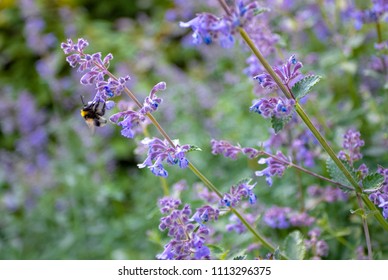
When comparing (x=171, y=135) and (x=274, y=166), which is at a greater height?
(x=171, y=135)

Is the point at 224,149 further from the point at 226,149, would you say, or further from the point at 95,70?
the point at 95,70

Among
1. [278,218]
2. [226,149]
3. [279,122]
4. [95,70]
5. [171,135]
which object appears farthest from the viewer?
[171,135]

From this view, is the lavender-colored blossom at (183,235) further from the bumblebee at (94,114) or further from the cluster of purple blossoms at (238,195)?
the bumblebee at (94,114)

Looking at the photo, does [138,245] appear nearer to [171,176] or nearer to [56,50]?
[171,176]

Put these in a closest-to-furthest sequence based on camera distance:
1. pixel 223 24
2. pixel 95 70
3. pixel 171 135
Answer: pixel 223 24
pixel 95 70
pixel 171 135

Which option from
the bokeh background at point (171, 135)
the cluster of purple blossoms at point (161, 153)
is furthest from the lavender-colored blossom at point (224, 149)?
the bokeh background at point (171, 135)

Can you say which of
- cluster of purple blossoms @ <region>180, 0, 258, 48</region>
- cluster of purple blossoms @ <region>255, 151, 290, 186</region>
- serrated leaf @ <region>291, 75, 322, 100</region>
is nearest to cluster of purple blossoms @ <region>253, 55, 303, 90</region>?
serrated leaf @ <region>291, 75, 322, 100</region>

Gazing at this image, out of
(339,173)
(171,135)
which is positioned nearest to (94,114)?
(339,173)
